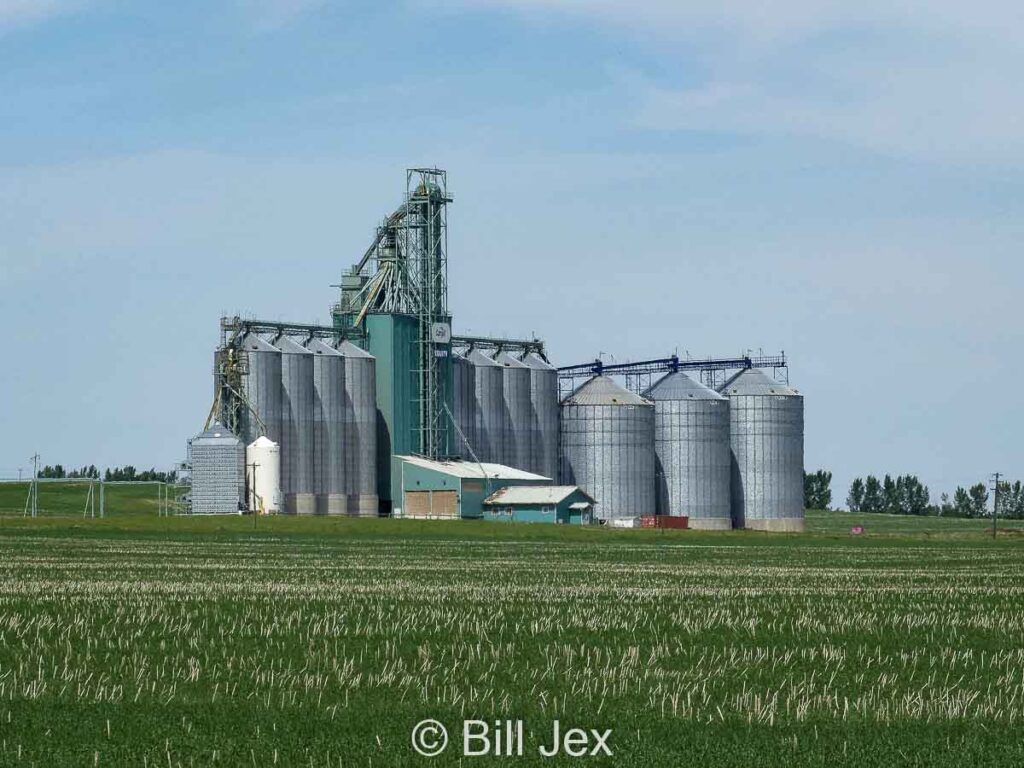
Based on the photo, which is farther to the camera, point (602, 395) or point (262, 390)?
point (602, 395)

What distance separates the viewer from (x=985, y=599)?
45.8 metres

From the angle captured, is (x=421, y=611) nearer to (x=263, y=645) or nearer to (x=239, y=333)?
(x=263, y=645)

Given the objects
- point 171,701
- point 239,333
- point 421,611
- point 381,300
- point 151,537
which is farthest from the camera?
point 381,300

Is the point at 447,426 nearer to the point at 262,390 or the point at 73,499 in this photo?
the point at 262,390

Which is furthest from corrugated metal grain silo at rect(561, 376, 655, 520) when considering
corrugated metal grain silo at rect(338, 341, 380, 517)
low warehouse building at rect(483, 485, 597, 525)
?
corrugated metal grain silo at rect(338, 341, 380, 517)

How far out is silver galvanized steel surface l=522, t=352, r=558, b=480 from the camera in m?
164

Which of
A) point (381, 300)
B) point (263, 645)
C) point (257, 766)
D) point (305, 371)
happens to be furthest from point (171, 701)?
point (381, 300)

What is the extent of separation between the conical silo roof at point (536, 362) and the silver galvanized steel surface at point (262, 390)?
3214 centimetres

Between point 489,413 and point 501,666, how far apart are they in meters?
Result: 134

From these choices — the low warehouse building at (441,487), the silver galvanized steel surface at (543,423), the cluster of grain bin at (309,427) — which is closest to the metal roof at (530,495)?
the low warehouse building at (441,487)

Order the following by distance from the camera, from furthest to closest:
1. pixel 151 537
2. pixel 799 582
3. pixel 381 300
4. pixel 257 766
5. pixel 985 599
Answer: pixel 381 300 → pixel 151 537 → pixel 799 582 → pixel 985 599 → pixel 257 766

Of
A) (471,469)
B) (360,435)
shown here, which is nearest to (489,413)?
(471,469)

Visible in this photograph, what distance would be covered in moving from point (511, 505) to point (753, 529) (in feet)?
97.9

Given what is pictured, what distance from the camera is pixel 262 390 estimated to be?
141750 millimetres
